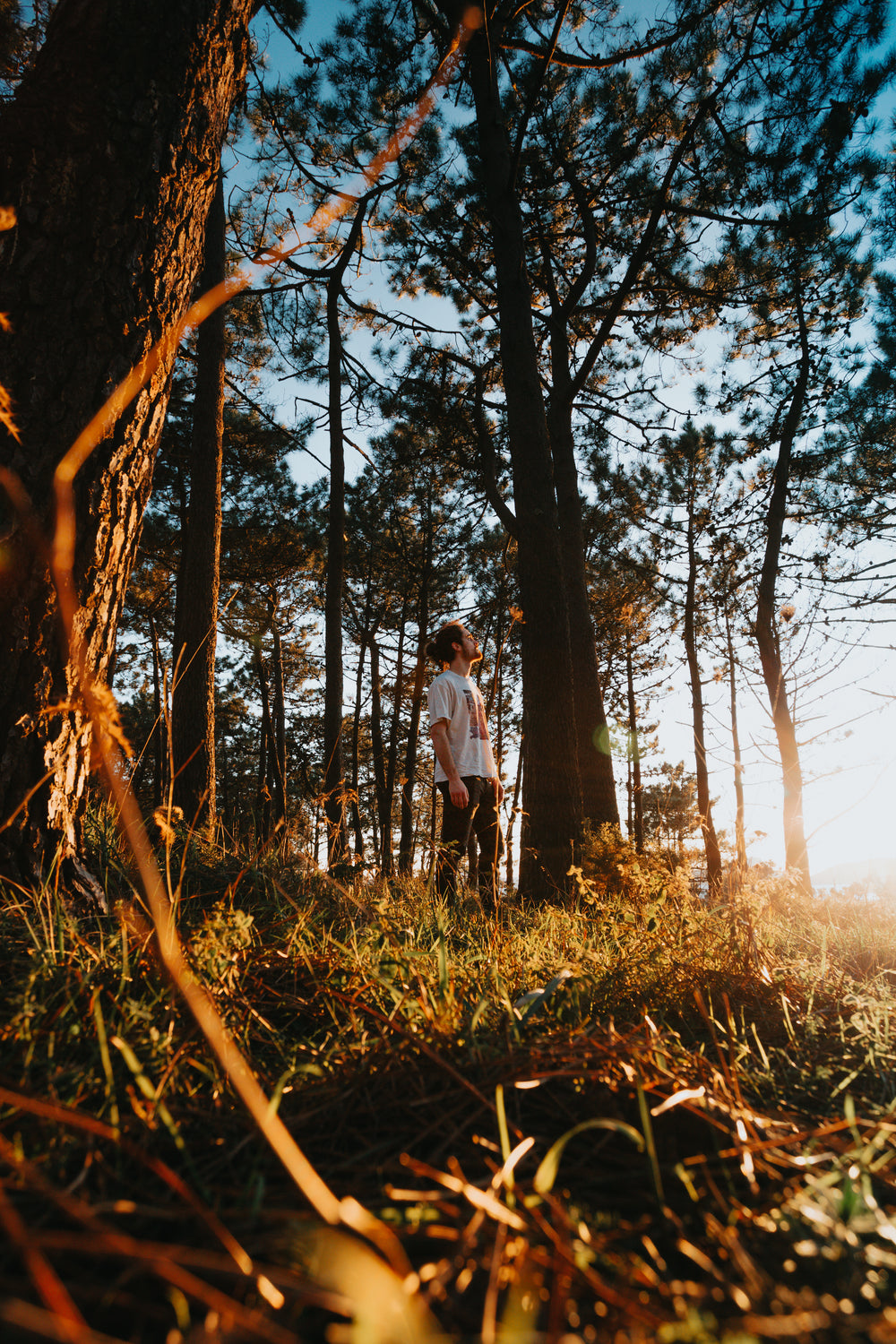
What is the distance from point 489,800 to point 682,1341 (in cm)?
359

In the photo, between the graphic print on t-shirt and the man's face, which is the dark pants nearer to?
the graphic print on t-shirt

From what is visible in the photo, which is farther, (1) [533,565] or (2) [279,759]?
(2) [279,759]

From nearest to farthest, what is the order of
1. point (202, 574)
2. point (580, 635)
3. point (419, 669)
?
1. point (202, 574)
2. point (580, 635)
3. point (419, 669)

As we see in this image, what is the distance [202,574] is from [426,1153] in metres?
5.04

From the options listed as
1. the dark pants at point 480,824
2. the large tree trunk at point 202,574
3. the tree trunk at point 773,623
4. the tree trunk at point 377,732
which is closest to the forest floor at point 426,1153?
the dark pants at point 480,824

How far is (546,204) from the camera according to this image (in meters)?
6.86

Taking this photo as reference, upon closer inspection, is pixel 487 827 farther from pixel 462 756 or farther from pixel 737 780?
pixel 737 780

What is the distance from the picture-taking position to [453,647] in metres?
4.44

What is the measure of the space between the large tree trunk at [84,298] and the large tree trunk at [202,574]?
10.0 feet

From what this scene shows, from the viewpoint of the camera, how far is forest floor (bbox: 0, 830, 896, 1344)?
57 cm

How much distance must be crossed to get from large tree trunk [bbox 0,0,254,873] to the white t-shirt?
92.6 inches

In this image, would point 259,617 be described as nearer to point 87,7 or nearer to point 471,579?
point 471,579

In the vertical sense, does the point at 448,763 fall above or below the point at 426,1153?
above

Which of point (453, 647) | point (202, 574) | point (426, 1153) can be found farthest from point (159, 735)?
point (426, 1153)
